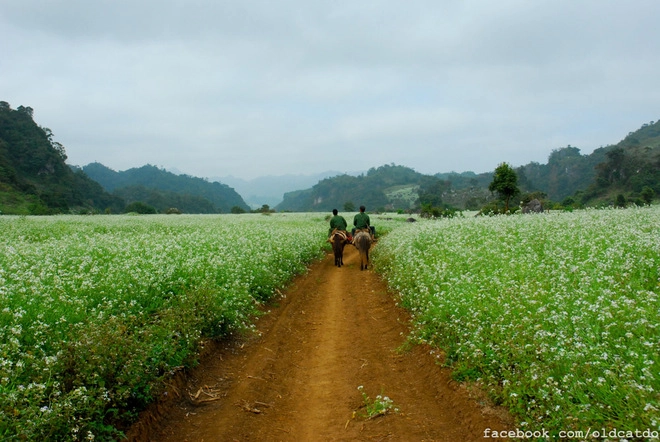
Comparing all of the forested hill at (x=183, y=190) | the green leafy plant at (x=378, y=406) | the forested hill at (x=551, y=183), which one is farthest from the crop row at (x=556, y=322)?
the forested hill at (x=183, y=190)

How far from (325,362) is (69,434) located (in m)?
4.42

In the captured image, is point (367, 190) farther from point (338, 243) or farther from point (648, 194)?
point (338, 243)

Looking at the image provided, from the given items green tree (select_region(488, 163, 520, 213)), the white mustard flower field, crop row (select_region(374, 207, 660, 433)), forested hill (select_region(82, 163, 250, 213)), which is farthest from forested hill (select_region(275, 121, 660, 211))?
forested hill (select_region(82, 163, 250, 213))

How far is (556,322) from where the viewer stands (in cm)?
566

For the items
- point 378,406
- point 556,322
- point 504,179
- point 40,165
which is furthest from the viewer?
point 40,165

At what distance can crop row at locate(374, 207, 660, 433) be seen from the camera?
4262 millimetres

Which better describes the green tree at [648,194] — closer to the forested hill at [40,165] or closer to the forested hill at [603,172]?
the forested hill at [603,172]

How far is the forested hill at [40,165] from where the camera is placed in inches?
3009

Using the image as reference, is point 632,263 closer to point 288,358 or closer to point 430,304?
point 430,304

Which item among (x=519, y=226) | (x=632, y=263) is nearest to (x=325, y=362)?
(x=632, y=263)

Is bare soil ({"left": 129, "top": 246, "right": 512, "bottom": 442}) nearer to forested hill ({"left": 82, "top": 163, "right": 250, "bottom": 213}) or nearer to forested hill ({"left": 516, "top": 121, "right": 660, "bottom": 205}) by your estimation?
forested hill ({"left": 516, "top": 121, "right": 660, "bottom": 205})

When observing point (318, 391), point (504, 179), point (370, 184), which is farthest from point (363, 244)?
point (370, 184)

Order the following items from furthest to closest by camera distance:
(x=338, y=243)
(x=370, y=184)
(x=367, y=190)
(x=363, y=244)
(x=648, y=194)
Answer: (x=370, y=184) < (x=367, y=190) < (x=648, y=194) < (x=338, y=243) < (x=363, y=244)

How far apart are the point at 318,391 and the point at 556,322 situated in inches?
145
